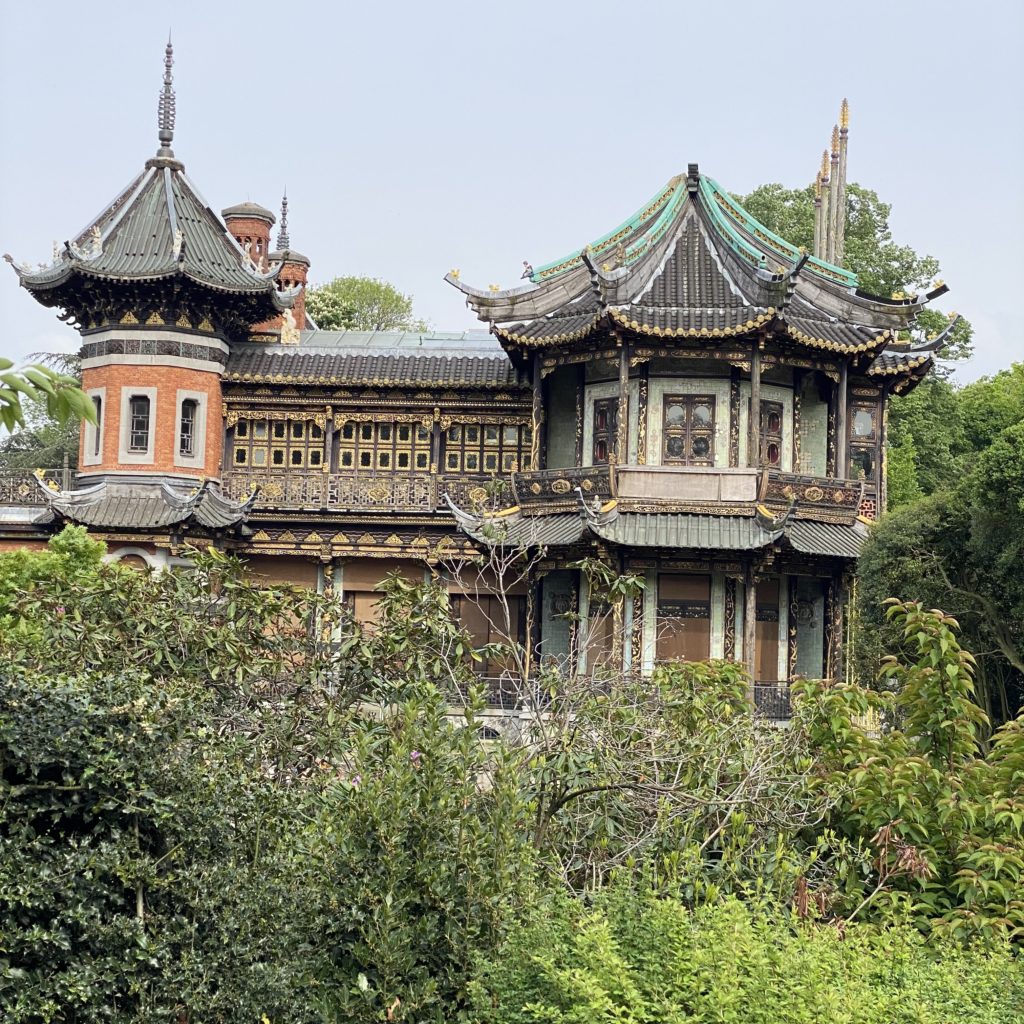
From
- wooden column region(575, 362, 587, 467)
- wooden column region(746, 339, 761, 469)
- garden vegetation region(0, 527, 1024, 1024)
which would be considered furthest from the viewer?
wooden column region(575, 362, 587, 467)

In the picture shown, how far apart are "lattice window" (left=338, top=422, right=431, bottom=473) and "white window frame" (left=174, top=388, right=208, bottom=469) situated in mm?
2674

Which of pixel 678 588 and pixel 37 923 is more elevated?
pixel 678 588

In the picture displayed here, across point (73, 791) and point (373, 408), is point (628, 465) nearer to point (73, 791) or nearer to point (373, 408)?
point (373, 408)

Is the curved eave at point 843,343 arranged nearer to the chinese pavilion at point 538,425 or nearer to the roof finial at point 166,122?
the chinese pavilion at point 538,425

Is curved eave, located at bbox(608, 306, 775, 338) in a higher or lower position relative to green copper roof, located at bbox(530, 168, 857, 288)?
lower

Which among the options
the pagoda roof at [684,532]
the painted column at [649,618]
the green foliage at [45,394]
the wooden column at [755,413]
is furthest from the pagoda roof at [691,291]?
the green foliage at [45,394]

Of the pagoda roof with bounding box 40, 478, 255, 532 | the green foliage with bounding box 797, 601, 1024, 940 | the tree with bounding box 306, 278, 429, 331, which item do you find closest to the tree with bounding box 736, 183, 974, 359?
the tree with bounding box 306, 278, 429, 331

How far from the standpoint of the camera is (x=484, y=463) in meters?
29.8

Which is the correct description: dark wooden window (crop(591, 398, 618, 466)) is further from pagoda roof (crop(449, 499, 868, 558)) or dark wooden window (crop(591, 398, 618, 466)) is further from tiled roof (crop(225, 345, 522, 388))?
tiled roof (crop(225, 345, 522, 388))

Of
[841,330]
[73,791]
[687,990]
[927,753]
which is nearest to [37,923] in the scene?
[73,791]

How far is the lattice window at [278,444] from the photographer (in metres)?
30.1

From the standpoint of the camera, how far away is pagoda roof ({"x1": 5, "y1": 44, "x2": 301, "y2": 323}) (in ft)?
91.8

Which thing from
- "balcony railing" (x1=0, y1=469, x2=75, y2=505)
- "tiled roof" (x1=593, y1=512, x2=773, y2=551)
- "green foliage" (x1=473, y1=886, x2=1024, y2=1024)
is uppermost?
"balcony railing" (x1=0, y1=469, x2=75, y2=505)

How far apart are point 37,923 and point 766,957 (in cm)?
353
